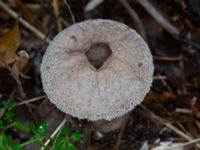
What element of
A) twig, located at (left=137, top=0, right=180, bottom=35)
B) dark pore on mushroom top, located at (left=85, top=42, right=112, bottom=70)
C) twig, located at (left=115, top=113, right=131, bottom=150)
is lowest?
twig, located at (left=115, top=113, right=131, bottom=150)

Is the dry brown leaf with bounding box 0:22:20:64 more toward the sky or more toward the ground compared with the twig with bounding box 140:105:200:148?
more toward the sky

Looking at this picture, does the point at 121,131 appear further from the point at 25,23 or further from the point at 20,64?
the point at 25,23

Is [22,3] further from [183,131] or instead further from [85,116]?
[183,131]

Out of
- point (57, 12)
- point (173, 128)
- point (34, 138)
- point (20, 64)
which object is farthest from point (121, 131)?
point (57, 12)

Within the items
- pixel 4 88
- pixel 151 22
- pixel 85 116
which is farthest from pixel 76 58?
pixel 151 22

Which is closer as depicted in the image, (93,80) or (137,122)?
(93,80)

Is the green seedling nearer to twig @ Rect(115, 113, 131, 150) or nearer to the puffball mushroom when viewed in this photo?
the puffball mushroom

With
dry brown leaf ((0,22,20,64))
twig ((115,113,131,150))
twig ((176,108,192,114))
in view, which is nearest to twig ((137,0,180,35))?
twig ((176,108,192,114))

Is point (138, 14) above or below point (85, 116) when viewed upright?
below
